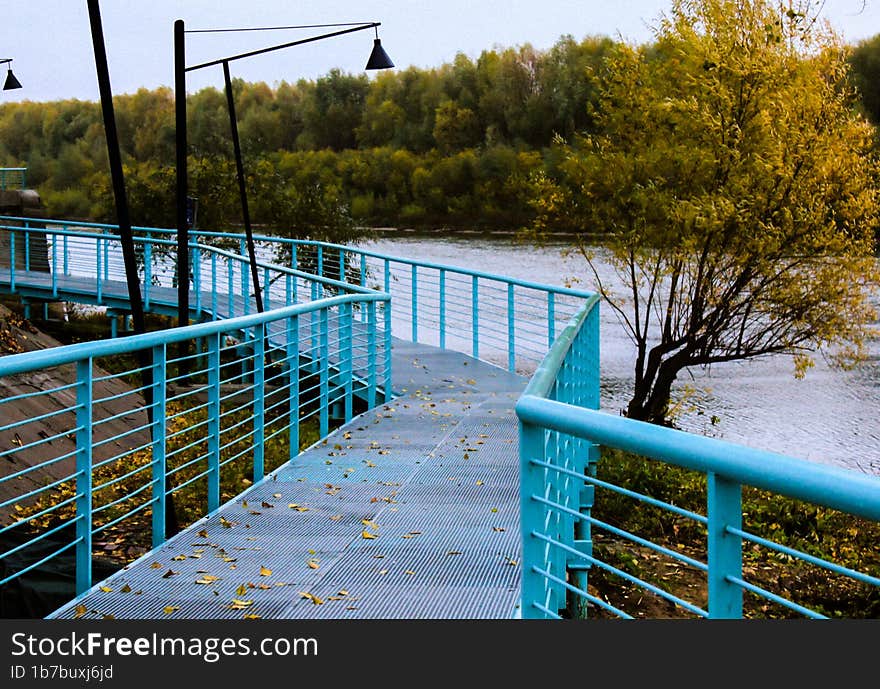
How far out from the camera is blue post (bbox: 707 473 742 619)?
2463 millimetres

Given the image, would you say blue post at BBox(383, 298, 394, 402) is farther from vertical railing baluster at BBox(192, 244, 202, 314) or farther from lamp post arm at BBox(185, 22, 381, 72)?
vertical railing baluster at BBox(192, 244, 202, 314)

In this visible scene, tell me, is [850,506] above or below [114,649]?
above

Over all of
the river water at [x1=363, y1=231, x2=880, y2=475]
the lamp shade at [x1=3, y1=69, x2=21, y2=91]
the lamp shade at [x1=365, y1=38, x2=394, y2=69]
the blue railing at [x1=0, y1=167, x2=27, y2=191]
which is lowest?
the river water at [x1=363, y1=231, x2=880, y2=475]

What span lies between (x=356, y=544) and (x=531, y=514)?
2.63 meters

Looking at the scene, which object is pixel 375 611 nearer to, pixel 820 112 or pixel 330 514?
pixel 330 514

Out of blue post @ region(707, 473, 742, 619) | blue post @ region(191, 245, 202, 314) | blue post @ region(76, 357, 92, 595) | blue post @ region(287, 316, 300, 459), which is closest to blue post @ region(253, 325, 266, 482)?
blue post @ region(287, 316, 300, 459)

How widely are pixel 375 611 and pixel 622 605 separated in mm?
6459

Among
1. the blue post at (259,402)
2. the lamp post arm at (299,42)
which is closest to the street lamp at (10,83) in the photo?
the lamp post arm at (299,42)

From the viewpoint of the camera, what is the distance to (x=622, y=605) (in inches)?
427

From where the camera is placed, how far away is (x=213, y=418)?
682 cm

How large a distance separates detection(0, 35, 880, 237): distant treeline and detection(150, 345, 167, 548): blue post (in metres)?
46.1

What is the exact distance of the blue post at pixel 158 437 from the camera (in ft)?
19.6

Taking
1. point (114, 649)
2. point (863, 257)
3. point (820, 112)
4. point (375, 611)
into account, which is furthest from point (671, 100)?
point (114, 649)

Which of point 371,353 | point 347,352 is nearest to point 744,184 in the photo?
point 371,353
